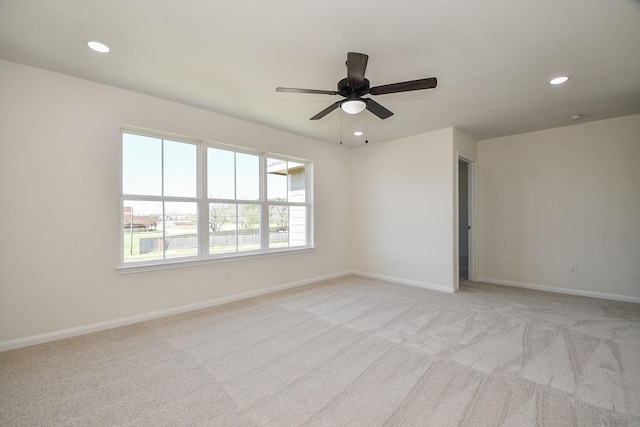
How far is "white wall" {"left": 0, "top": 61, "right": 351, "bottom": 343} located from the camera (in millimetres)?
2492

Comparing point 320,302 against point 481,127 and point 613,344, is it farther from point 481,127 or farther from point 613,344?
point 481,127

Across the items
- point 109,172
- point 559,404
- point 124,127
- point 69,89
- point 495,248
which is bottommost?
point 559,404

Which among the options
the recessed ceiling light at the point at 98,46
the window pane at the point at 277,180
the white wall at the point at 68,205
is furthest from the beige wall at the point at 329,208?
the recessed ceiling light at the point at 98,46

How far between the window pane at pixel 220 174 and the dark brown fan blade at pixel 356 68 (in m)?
2.36

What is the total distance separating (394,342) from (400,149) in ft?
11.2

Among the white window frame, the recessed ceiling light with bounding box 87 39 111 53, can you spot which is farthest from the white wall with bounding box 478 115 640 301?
the recessed ceiling light with bounding box 87 39 111 53

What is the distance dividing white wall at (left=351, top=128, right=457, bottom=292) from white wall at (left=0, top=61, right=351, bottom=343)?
3.13m

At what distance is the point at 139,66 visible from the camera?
2.58m

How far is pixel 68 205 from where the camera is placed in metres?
2.75

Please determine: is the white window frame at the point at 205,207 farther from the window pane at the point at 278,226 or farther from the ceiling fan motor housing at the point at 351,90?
the ceiling fan motor housing at the point at 351,90

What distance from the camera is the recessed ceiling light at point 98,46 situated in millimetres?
2207

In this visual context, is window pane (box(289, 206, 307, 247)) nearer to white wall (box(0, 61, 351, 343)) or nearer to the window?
the window

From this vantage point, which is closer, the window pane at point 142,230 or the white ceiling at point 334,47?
the white ceiling at point 334,47

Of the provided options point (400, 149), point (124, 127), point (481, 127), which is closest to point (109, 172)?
point (124, 127)
